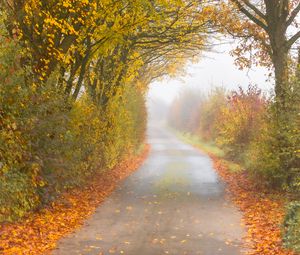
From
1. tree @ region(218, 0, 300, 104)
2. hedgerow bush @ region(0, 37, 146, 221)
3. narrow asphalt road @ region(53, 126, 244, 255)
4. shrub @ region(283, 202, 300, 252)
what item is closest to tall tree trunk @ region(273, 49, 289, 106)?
tree @ region(218, 0, 300, 104)

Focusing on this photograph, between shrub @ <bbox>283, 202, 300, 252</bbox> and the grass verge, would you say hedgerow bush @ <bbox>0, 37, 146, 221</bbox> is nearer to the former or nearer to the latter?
the grass verge

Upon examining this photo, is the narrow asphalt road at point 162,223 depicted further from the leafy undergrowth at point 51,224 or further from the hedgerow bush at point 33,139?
the hedgerow bush at point 33,139

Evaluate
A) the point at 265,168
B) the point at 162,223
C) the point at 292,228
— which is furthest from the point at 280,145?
the point at 292,228

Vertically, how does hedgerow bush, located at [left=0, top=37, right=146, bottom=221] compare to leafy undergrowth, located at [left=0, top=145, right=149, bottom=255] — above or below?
above

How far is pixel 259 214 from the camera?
38.6 feet

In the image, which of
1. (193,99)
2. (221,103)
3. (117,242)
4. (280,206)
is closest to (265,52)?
(280,206)

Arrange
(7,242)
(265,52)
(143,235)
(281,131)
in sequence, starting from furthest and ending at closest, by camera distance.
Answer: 1. (265,52)
2. (281,131)
3. (143,235)
4. (7,242)

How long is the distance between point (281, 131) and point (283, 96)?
1153mm

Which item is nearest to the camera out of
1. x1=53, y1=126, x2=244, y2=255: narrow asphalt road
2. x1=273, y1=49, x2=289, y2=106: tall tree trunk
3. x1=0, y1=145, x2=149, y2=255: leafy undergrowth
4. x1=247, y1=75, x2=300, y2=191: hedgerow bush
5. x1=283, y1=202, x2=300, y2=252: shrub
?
x1=283, y1=202, x2=300, y2=252: shrub

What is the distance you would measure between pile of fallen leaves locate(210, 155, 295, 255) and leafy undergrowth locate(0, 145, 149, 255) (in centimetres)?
381

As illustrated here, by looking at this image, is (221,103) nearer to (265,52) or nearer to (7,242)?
(265,52)

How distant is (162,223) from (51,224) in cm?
246

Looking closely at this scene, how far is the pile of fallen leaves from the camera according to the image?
8.81 metres

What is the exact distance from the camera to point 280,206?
41.7 feet
